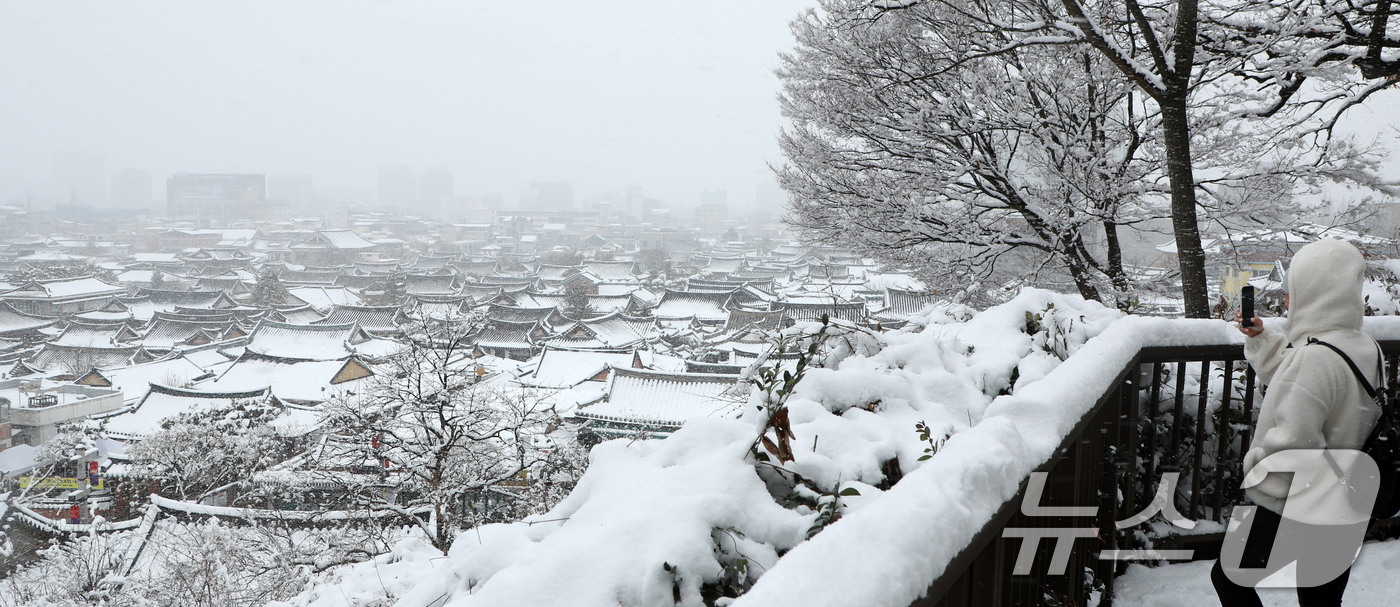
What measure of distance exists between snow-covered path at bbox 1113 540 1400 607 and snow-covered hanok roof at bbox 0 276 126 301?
5300cm

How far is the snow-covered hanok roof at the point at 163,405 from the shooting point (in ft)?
57.1

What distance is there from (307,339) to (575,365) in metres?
13.7

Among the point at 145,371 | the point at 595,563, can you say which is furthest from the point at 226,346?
the point at 595,563

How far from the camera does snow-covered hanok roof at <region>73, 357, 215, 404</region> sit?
23.5m

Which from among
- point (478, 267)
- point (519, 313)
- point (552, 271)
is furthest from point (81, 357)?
point (478, 267)

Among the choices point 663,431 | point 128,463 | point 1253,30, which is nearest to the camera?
point 1253,30

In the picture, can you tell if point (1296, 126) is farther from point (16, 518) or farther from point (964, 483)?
point (16, 518)

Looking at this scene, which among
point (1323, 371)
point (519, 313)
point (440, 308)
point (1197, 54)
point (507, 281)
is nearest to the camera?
point (1323, 371)

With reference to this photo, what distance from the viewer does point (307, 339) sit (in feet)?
95.4

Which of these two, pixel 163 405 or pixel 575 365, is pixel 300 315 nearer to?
pixel 163 405

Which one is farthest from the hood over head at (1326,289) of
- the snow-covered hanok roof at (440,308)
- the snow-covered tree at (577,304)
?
the snow-covered tree at (577,304)

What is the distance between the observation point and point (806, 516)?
1276mm

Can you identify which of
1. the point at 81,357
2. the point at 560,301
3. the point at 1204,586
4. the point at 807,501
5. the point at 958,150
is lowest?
the point at 81,357

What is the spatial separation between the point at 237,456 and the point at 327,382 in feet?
28.1
